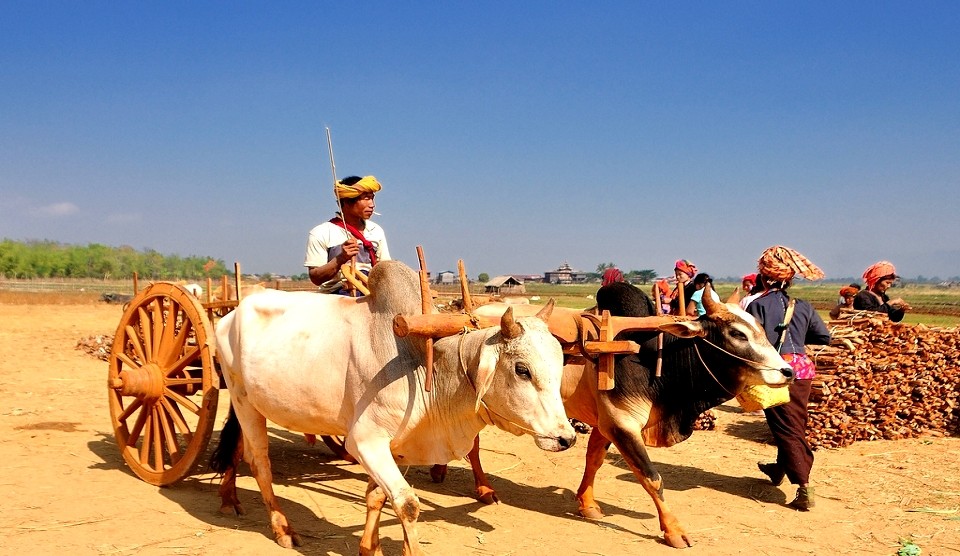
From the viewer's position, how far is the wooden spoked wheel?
5.54 metres

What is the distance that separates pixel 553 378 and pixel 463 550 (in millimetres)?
1792

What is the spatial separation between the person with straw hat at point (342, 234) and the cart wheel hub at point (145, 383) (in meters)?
1.62

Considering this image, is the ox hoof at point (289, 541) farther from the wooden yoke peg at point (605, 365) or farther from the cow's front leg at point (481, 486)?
the wooden yoke peg at point (605, 365)

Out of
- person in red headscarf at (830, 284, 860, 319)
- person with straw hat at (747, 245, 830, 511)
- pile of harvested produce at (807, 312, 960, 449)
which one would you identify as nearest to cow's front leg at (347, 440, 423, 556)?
person with straw hat at (747, 245, 830, 511)

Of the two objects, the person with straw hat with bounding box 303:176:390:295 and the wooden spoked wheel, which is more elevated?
the person with straw hat with bounding box 303:176:390:295

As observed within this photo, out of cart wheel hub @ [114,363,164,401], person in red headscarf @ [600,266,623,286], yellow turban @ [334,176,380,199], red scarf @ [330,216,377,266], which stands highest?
yellow turban @ [334,176,380,199]

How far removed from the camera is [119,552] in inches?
176

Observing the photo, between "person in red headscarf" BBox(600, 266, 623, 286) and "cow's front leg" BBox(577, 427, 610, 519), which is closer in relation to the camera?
"cow's front leg" BBox(577, 427, 610, 519)

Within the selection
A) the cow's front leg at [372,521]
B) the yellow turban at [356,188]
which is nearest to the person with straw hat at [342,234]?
the yellow turban at [356,188]

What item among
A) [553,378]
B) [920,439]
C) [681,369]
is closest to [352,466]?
[681,369]

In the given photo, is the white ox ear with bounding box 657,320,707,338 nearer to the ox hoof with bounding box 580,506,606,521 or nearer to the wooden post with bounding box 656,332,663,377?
the wooden post with bounding box 656,332,663,377

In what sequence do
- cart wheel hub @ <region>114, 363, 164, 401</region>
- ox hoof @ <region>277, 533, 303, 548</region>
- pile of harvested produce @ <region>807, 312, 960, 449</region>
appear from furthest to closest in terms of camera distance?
pile of harvested produce @ <region>807, 312, 960, 449</region>, cart wheel hub @ <region>114, 363, 164, 401</region>, ox hoof @ <region>277, 533, 303, 548</region>

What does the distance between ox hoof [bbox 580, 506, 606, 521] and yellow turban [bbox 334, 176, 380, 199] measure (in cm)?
316

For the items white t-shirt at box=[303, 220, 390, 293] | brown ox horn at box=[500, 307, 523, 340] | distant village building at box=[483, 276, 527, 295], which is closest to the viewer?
brown ox horn at box=[500, 307, 523, 340]
